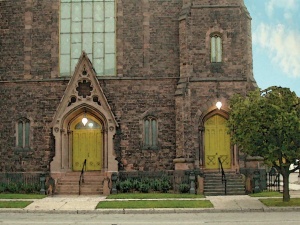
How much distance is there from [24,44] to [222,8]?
35.2ft

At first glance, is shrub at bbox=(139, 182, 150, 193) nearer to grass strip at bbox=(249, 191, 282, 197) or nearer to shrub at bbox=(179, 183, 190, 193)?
shrub at bbox=(179, 183, 190, 193)

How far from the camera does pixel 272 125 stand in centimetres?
2064

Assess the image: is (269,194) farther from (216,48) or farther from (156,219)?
(156,219)

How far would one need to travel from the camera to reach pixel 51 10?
30.2 metres

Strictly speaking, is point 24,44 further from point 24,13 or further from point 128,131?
point 128,131

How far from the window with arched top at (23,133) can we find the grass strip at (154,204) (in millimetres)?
8728

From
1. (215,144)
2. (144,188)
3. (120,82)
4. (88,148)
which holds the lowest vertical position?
(144,188)

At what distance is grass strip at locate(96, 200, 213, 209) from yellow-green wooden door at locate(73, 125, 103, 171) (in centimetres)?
732

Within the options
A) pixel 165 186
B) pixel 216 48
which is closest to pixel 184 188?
pixel 165 186

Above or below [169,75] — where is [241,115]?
below

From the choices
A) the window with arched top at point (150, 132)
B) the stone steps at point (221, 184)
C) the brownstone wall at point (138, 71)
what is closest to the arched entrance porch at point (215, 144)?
the brownstone wall at point (138, 71)

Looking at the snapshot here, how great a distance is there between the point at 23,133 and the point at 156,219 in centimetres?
1406

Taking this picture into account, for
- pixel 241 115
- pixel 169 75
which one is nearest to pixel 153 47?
pixel 169 75

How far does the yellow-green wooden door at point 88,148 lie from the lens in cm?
2972
